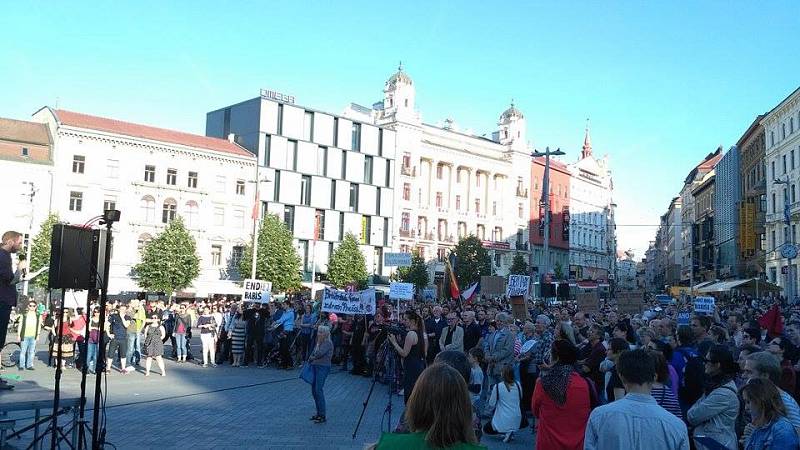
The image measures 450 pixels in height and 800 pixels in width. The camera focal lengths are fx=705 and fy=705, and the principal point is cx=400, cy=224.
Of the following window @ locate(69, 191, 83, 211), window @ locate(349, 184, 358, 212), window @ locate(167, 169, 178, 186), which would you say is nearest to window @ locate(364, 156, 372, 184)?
window @ locate(349, 184, 358, 212)

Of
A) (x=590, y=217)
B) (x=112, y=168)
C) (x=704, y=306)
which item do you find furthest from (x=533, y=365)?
(x=590, y=217)

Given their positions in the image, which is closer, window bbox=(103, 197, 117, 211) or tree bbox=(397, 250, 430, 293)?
window bbox=(103, 197, 117, 211)

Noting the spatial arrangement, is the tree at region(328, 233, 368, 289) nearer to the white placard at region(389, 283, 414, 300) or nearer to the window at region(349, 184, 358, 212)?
the window at region(349, 184, 358, 212)

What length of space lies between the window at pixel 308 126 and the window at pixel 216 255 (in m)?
14.6

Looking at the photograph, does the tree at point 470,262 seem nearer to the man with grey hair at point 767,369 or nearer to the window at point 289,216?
the window at point 289,216

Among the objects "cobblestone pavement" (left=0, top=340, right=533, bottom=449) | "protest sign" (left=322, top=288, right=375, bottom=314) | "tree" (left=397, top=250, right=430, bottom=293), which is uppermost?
"tree" (left=397, top=250, right=430, bottom=293)

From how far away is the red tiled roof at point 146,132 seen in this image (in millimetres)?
54594

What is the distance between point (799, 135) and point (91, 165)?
54054mm

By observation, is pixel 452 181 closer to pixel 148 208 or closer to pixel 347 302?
pixel 148 208

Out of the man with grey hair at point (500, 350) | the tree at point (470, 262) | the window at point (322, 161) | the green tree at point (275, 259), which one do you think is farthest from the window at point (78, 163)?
the man with grey hair at point (500, 350)

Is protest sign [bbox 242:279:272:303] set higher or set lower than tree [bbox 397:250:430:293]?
lower

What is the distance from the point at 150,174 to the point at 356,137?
22.5 metres

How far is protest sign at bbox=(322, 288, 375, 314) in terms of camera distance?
17578mm

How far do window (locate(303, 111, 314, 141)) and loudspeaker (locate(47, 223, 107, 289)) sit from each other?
5942 centimetres
